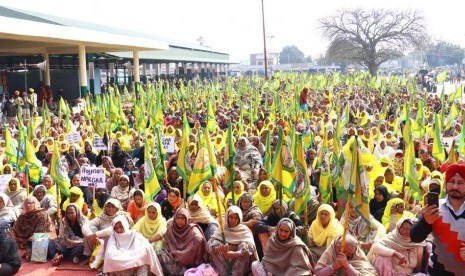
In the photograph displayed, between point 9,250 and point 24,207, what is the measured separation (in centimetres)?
121

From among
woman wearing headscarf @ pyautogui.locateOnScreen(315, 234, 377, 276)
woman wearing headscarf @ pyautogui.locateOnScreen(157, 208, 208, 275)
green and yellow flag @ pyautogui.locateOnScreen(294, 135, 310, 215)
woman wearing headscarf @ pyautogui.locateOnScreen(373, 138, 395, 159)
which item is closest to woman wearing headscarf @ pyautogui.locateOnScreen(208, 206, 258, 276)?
woman wearing headscarf @ pyautogui.locateOnScreen(157, 208, 208, 275)

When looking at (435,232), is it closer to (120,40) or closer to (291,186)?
(291,186)

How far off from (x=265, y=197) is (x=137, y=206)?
4.71 feet

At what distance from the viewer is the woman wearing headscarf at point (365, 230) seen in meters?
5.32

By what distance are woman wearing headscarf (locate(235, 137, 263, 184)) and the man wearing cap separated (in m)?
5.51

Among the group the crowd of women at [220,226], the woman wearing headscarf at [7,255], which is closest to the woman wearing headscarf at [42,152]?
the crowd of women at [220,226]

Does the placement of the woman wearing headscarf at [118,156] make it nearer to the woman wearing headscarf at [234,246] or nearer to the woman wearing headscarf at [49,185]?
the woman wearing headscarf at [49,185]

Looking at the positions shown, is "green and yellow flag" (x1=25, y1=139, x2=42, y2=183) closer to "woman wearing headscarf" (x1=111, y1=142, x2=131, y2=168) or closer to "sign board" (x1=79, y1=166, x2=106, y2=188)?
"woman wearing headscarf" (x1=111, y1=142, x2=131, y2=168)

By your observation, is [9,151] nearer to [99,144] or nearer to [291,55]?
[99,144]

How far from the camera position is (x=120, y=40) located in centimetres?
2136

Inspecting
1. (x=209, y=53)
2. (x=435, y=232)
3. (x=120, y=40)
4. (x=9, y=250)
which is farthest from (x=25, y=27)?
(x=209, y=53)

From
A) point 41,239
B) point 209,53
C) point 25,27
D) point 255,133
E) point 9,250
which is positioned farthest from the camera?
point 209,53

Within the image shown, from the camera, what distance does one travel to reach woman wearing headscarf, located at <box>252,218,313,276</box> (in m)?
4.88

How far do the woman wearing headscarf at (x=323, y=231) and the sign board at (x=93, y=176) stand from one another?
2.69 metres
